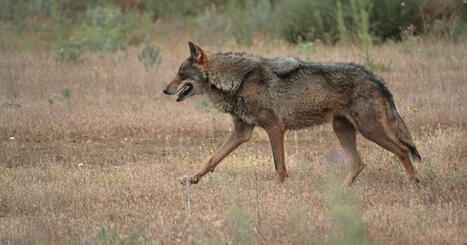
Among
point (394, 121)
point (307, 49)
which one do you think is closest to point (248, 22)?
point (307, 49)

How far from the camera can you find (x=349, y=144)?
6.91 metres

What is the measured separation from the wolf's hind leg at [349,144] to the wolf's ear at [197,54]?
5.38ft

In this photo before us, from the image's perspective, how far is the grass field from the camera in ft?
16.2

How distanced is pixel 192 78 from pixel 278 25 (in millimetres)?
10244

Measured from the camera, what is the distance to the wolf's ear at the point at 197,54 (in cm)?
675

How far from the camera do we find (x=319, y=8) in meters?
15.8

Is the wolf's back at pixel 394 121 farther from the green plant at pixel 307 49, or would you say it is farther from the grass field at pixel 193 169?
the green plant at pixel 307 49

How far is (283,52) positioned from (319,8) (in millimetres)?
2233

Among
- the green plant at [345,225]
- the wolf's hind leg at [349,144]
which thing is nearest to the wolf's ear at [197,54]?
the wolf's hind leg at [349,144]

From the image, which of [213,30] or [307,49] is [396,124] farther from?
[213,30]

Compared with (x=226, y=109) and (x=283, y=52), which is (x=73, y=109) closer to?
(x=226, y=109)

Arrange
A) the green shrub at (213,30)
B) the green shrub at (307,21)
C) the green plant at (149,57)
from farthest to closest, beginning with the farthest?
the green shrub at (213,30), the green shrub at (307,21), the green plant at (149,57)

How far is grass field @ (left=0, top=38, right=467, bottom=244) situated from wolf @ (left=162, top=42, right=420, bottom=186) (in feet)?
1.16

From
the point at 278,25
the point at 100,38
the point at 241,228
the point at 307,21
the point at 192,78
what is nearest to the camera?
the point at 241,228
